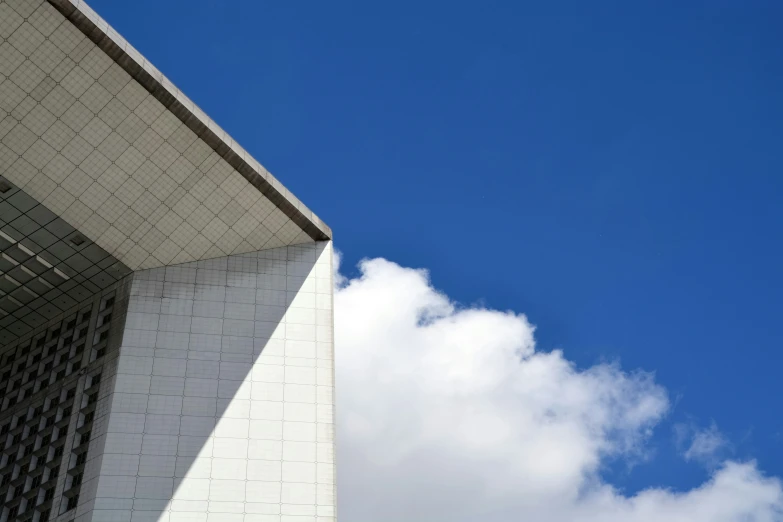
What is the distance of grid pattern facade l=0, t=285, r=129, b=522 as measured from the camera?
55875mm

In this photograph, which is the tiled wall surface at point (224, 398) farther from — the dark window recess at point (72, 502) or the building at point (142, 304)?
the dark window recess at point (72, 502)

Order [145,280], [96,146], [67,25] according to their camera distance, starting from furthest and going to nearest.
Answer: [145,280] < [96,146] < [67,25]

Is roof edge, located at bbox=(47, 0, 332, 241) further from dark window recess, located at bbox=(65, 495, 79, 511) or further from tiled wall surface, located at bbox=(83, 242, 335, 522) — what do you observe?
dark window recess, located at bbox=(65, 495, 79, 511)

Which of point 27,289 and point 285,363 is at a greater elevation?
point 27,289

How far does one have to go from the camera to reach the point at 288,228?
64.1 m

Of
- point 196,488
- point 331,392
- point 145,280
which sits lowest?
point 196,488

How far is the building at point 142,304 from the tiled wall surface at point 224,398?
0.31ft

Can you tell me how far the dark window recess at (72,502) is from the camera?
54.1 m

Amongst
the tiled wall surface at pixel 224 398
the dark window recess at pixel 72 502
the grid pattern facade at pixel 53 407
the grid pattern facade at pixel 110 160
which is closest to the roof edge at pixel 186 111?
the grid pattern facade at pixel 110 160

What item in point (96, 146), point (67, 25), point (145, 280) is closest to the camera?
point (67, 25)

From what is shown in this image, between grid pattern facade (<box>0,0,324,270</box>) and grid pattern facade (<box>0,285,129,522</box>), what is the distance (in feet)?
17.1

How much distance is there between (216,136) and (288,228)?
852cm

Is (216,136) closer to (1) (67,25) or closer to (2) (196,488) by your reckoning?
(1) (67,25)

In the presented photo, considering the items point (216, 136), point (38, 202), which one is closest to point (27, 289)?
point (38, 202)
